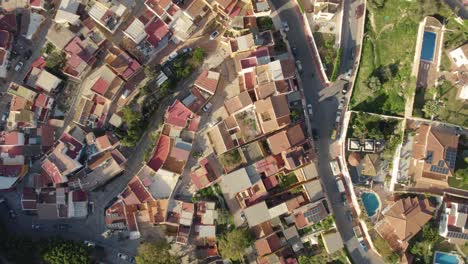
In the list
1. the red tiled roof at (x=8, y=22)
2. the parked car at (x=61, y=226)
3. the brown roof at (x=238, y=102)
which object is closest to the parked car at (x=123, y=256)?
the parked car at (x=61, y=226)

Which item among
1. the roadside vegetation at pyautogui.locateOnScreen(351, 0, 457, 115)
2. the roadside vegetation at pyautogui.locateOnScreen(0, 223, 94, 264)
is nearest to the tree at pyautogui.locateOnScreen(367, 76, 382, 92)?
the roadside vegetation at pyautogui.locateOnScreen(351, 0, 457, 115)

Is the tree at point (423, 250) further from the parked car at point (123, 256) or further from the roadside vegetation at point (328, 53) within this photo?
the parked car at point (123, 256)

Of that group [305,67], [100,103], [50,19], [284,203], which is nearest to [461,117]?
[305,67]

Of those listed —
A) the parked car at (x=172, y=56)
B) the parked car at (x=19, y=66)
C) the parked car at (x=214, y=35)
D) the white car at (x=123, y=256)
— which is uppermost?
the parked car at (x=214, y=35)

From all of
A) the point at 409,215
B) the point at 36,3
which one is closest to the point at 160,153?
the point at 36,3

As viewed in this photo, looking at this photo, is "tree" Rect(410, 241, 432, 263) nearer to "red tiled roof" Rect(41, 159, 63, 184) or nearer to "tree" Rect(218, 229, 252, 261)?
"tree" Rect(218, 229, 252, 261)

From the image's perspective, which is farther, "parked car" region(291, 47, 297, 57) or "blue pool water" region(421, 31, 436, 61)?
"parked car" region(291, 47, 297, 57)
